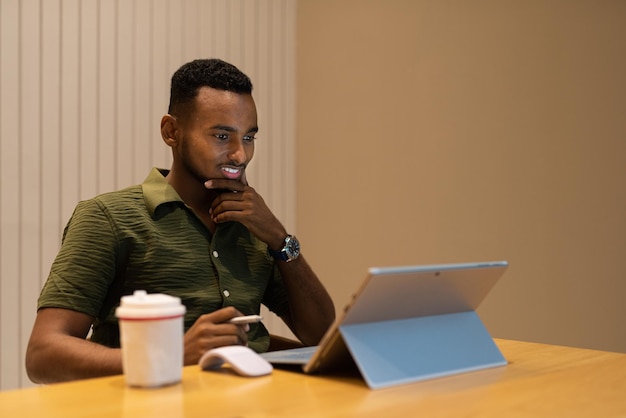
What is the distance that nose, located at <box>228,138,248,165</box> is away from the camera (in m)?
1.88

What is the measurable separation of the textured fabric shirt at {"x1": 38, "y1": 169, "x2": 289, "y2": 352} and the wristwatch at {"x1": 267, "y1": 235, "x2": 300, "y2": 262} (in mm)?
68

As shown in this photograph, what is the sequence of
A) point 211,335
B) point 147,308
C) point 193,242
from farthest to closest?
point 193,242, point 211,335, point 147,308

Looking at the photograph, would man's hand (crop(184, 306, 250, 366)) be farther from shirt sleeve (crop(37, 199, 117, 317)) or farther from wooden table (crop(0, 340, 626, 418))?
shirt sleeve (crop(37, 199, 117, 317))

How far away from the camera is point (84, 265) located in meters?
1.67

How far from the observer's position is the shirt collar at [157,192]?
1.83 meters

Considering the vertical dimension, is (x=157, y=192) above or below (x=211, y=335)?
above

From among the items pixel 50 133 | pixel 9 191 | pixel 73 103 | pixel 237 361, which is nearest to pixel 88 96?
pixel 73 103

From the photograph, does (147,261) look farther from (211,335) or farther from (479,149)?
(479,149)

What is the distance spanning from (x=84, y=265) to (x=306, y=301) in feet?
1.86

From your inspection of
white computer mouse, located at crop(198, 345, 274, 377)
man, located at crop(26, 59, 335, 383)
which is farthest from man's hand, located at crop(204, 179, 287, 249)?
white computer mouse, located at crop(198, 345, 274, 377)

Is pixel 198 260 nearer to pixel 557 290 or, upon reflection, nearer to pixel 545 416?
pixel 545 416

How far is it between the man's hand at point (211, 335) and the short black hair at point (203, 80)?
0.76 m

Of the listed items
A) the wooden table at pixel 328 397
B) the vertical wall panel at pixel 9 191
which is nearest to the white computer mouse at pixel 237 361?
the wooden table at pixel 328 397

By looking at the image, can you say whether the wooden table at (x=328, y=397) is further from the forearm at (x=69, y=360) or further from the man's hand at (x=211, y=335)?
the forearm at (x=69, y=360)
